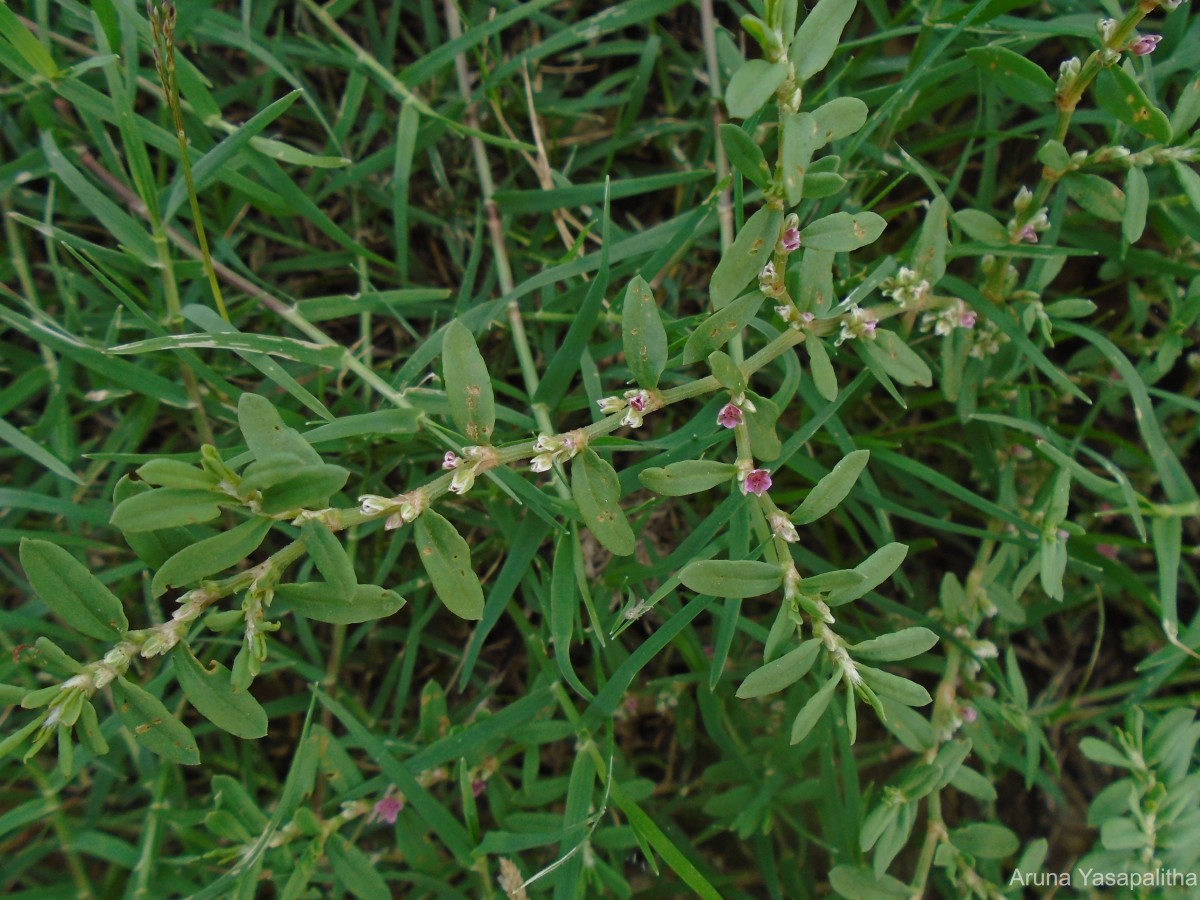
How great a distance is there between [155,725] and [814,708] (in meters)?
1.04

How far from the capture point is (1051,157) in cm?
170

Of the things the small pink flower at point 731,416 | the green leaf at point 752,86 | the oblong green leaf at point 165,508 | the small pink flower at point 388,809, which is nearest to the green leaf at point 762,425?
the small pink flower at point 731,416

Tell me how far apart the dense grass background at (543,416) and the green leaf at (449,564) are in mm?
315

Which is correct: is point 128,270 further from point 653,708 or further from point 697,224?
point 653,708

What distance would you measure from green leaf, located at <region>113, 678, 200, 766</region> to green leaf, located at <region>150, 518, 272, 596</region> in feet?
0.79

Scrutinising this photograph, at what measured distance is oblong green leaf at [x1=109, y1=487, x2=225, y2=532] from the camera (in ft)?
3.98

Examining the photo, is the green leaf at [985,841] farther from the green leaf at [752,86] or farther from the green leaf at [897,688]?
the green leaf at [752,86]

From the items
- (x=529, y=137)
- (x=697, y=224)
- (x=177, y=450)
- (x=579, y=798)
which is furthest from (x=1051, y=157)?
(x=177, y=450)

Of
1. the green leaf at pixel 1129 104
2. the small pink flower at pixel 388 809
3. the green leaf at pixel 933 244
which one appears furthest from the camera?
the small pink flower at pixel 388 809

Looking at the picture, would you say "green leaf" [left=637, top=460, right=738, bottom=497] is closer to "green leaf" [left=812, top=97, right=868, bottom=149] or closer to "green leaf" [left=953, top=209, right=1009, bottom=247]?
"green leaf" [left=812, top=97, right=868, bottom=149]

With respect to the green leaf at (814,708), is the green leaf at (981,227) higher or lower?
higher

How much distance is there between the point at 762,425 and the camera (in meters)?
1.60

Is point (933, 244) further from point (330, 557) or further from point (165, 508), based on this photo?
point (165, 508)

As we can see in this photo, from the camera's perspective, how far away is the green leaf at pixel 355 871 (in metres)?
1.86
